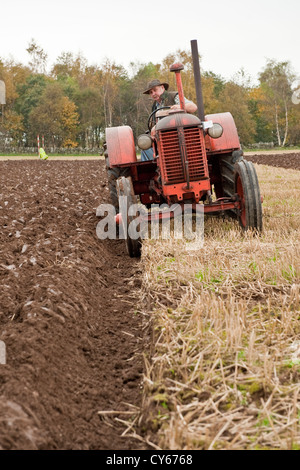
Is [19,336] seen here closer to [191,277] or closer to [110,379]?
[110,379]

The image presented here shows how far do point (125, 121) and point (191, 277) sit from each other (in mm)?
48708

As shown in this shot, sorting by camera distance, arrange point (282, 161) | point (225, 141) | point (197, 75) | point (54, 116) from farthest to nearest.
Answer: point (54, 116) < point (282, 161) < point (225, 141) < point (197, 75)

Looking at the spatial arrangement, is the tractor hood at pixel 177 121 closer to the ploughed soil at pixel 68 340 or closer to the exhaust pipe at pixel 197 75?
the exhaust pipe at pixel 197 75

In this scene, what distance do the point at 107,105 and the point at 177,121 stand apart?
163ft

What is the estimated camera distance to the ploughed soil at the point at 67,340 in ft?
8.76

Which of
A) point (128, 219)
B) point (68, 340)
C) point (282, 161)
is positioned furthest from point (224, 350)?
point (282, 161)

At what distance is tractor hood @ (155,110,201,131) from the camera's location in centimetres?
609

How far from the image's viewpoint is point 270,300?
4.08 meters

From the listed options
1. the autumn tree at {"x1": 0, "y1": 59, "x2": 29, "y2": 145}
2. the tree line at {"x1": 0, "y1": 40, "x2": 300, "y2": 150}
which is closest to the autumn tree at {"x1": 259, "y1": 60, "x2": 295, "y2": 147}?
the tree line at {"x1": 0, "y1": 40, "x2": 300, "y2": 150}

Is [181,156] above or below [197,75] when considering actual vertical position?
below

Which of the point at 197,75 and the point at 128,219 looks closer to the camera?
the point at 128,219

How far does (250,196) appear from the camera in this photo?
612cm

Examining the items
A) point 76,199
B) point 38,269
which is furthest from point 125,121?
point 38,269

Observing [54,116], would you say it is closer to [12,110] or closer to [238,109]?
[12,110]
